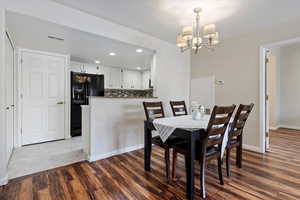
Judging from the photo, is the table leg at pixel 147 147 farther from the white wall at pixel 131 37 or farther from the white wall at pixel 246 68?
the white wall at pixel 246 68

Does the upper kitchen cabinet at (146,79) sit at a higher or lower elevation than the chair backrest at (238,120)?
higher

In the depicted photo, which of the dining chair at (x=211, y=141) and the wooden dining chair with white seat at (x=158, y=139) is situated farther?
the wooden dining chair with white seat at (x=158, y=139)

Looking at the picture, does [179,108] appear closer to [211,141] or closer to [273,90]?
[211,141]

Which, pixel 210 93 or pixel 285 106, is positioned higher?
pixel 210 93

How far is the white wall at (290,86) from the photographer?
4.96 m

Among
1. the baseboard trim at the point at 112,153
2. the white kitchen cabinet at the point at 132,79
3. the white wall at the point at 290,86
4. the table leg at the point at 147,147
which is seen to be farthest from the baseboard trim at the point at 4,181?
the white wall at the point at 290,86

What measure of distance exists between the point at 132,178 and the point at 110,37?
2.29m

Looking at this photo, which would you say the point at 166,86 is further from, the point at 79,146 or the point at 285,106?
the point at 285,106

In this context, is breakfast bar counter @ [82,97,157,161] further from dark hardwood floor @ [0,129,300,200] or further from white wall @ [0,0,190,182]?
white wall @ [0,0,190,182]

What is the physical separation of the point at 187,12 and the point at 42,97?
11.6ft

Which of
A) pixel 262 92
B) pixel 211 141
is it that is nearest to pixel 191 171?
pixel 211 141

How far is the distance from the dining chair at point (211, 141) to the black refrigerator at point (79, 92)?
10.4ft

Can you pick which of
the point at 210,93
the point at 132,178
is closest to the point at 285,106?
the point at 210,93

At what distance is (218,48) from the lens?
12.0 ft
